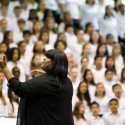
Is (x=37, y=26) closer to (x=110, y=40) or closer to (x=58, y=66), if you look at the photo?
(x=110, y=40)

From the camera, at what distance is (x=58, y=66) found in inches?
96.1

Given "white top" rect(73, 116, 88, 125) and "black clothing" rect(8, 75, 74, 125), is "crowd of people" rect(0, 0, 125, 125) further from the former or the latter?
"black clothing" rect(8, 75, 74, 125)

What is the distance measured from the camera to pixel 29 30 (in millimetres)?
7402

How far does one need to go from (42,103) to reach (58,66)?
0.26m

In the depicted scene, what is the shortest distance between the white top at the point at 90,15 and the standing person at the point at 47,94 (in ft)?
18.9

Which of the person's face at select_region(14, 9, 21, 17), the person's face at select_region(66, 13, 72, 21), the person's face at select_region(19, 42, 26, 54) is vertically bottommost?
the person's face at select_region(19, 42, 26, 54)

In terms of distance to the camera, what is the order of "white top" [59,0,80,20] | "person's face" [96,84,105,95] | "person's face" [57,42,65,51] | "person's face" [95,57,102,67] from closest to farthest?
"person's face" [96,84,105,95], "person's face" [95,57,102,67], "person's face" [57,42,65,51], "white top" [59,0,80,20]

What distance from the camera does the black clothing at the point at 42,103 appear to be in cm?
236

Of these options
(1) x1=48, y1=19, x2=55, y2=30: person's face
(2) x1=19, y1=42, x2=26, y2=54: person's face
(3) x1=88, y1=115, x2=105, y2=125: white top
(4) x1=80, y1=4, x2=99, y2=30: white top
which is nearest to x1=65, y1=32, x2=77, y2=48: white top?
(1) x1=48, y1=19, x2=55, y2=30: person's face

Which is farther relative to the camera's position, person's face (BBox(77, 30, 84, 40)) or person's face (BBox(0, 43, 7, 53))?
person's face (BBox(77, 30, 84, 40))

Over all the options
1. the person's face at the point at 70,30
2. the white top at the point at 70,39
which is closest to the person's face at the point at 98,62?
the white top at the point at 70,39

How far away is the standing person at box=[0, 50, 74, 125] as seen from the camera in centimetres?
235

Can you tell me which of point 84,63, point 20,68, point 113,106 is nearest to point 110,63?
point 84,63

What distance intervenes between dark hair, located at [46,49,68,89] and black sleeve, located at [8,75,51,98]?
74 millimetres
